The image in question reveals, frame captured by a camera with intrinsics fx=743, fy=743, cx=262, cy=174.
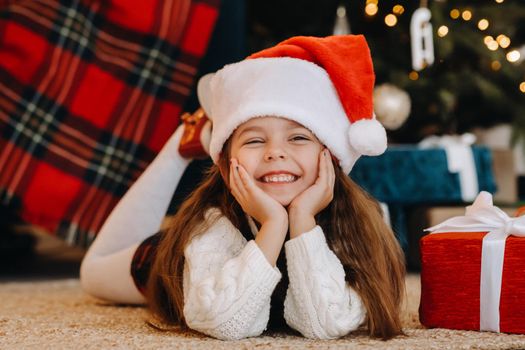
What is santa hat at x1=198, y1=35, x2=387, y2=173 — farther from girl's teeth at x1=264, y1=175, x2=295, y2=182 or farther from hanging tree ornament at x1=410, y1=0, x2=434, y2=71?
hanging tree ornament at x1=410, y1=0, x2=434, y2=71

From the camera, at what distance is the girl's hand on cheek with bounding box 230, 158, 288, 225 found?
91 centimetres

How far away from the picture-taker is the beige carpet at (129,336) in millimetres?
833

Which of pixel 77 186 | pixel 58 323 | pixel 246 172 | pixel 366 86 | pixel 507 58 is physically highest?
pixel 507 58

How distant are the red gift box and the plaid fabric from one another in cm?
85

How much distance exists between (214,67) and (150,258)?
0.72 m

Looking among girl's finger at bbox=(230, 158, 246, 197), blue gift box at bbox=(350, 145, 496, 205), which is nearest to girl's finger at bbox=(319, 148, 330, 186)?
girl's finger at bbox=(230, 158, 246, 197)

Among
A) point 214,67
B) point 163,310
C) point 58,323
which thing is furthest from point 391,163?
point 58,323

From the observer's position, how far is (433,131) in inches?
84.4

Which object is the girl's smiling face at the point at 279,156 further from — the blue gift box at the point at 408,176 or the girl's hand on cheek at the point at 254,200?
the blue gift box at the point at 408,176

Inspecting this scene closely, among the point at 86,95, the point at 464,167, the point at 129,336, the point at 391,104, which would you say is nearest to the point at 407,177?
the point at 464,167

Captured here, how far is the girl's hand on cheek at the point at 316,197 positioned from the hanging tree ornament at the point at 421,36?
1012mm

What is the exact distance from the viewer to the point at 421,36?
1878 mm

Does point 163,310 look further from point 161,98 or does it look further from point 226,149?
point 161,98

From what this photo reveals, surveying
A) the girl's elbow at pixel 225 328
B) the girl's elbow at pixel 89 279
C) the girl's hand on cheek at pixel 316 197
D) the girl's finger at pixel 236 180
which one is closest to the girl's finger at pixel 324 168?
the girl's hand on cheek at pixel 316 197
